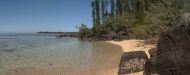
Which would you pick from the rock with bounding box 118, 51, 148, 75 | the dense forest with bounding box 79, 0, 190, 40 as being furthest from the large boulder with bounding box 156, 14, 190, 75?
the dense forest with bounding box 79, 0, 190, 40

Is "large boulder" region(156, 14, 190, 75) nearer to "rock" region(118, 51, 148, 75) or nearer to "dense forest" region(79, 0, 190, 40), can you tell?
"rock" region(118, 51, 148, 75)

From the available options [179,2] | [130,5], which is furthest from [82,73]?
[130,5]

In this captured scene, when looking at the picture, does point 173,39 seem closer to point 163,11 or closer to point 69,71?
point 69,71

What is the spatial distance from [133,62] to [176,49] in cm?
359

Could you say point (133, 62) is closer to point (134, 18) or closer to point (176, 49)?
point (176, 49)

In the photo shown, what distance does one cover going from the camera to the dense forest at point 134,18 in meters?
24.4

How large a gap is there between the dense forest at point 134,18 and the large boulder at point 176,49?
15.9 metres

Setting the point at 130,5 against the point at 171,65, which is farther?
the point at 130,5

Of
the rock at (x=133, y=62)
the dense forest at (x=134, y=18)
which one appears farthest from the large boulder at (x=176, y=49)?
the dense forest at (x=134, y=18)

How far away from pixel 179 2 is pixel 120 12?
32.9 m

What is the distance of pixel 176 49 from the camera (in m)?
6.41

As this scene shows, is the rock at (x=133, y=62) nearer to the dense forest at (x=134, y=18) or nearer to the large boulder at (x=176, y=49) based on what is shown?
the large boulder at (x=176, y=49)

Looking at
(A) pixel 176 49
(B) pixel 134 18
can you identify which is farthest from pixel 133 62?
(B) pixel 134 18

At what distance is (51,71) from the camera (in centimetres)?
1310
